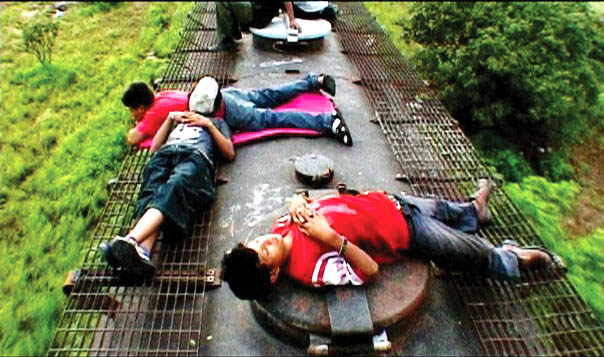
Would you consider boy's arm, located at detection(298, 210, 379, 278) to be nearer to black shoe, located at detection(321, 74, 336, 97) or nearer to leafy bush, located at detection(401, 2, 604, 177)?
black shoe, located at detection(321, 74, 336, 97)

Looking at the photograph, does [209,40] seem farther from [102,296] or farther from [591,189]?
[591,189]

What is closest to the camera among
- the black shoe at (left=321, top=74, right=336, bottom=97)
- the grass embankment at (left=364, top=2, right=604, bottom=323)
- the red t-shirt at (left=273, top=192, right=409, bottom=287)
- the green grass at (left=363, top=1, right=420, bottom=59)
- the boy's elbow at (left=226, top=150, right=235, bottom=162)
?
the red t-shirt at (left=273, top=192, right=409, bottom=287)

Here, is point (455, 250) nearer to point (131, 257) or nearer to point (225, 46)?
point (131, 257)

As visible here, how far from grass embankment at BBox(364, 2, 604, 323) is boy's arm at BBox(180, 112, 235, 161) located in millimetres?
2723

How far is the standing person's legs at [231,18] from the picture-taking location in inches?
238

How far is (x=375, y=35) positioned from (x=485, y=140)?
2159 millimetres

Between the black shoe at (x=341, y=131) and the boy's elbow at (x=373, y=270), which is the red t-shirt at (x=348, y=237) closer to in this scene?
the boy's elbow at (x=373, y=270)

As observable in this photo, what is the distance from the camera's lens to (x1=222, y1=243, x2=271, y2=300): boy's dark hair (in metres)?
2.47

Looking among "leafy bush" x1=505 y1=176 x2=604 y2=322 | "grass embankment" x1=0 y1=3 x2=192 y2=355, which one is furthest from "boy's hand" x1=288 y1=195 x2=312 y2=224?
"leafy bush" x1=505 y1=176 x2=604 y2=322

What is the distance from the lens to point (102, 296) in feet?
9.73

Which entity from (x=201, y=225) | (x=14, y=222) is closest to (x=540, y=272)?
(x=201, y=225)

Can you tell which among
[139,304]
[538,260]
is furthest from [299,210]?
[538,260]

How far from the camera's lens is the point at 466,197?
3.77 metres

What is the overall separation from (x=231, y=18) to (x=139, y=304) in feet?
13.9
